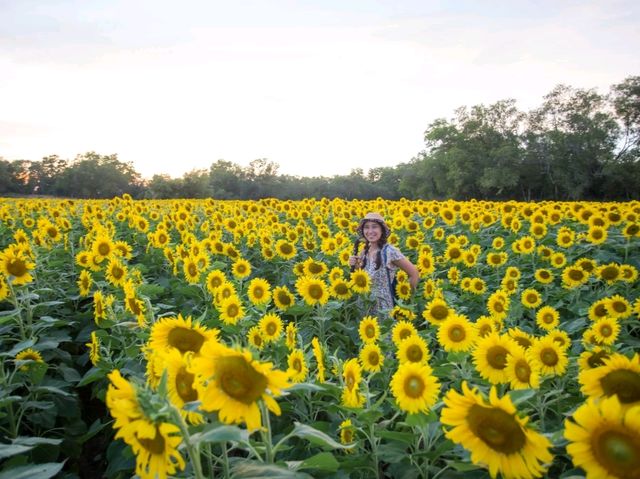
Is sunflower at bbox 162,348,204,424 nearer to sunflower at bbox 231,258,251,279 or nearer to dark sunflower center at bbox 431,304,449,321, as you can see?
dark sunflower center at bbox 431,304,449,321

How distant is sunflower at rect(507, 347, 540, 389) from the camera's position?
2336 mm

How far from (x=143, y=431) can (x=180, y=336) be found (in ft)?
2.38

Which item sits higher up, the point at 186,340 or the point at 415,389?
the point at 186,340

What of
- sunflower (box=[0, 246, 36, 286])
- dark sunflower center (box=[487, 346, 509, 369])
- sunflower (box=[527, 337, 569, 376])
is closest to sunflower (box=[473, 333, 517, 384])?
dark sunflower center (box=[487, 346, 509, 369])

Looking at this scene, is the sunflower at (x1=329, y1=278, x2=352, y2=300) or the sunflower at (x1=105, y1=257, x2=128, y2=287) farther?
the sunflower at (x1=329, y1=278, x2=352, y2=300)

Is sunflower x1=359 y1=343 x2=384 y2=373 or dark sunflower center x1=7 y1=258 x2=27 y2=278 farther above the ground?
dark sunflower center x1=7 y1=258 x2=27 y2=278

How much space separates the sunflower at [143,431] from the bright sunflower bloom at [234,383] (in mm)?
152

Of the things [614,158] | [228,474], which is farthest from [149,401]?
[614,158]

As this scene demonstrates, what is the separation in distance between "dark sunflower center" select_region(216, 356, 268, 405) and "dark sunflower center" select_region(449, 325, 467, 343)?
211 centimetres

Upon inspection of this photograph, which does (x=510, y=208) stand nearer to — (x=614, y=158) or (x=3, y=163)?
(x=614, y=158)

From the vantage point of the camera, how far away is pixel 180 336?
1.94m

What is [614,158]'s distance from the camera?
2053 inches

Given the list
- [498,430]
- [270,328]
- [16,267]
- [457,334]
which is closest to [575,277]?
[457,334]

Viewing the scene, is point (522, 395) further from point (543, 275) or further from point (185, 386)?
point (543, 275)
